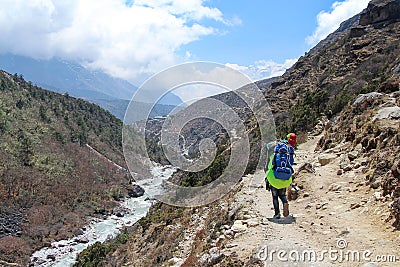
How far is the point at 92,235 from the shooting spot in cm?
5162

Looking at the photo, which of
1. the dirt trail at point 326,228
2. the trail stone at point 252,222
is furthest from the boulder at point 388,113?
the trail stone at point 252,222

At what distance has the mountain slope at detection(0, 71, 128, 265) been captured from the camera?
5253cm

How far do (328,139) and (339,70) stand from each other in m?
28.7

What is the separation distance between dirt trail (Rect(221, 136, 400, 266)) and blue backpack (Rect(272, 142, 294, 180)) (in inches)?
46.2

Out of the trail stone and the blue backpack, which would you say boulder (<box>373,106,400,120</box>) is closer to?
the blue backpack

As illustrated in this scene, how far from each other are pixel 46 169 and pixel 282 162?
71513 mm

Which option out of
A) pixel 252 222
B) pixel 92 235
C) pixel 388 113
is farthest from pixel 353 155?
pixel 92 235

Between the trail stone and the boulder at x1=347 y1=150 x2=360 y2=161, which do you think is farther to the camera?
the boulder at x1=347 y1=150 x2=360 y2=161

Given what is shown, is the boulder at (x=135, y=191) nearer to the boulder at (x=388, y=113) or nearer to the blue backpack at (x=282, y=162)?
the boulder at (x=388, y=113)

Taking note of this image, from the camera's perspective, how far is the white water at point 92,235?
40906mm

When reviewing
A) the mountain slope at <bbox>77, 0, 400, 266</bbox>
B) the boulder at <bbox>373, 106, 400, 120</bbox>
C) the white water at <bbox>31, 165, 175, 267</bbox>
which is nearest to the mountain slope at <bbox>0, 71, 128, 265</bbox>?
the white water at <bbox>31, 165, 175, 267</bbox>

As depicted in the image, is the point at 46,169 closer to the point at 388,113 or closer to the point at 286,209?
the point at 388,113

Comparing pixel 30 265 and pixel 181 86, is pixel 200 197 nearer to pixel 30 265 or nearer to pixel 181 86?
pixel 181 86

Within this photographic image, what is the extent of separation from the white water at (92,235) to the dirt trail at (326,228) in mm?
21287
